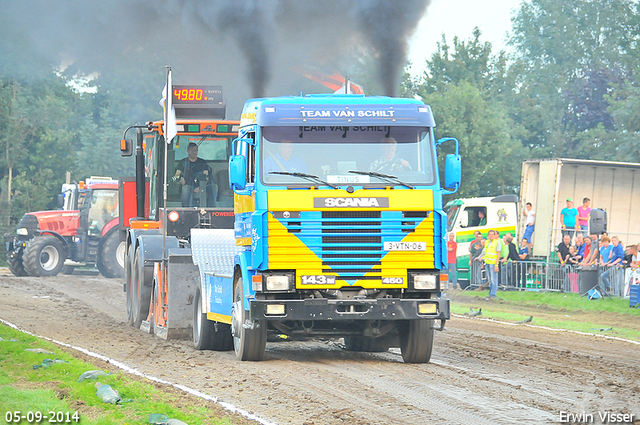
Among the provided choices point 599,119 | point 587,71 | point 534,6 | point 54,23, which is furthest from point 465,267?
point 534,6

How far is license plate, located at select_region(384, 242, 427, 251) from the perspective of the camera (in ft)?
37.1

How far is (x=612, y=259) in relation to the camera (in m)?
22.3

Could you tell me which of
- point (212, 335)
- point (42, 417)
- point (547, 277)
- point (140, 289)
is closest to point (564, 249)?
point (547, 277)

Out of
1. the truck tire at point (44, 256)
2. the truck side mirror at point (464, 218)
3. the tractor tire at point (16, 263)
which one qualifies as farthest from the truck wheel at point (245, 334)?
the tractor tire at point (16, 263)

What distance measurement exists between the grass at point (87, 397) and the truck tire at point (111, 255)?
21.0 metres

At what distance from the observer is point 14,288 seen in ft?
88.1

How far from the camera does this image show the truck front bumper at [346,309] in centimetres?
1118

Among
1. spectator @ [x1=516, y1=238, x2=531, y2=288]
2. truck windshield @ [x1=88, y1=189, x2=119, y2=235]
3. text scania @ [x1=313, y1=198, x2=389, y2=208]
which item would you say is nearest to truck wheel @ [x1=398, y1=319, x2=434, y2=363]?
text scania @ [x1=313, y1=198, x2=389, y2=208]

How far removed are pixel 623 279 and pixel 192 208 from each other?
10913mm

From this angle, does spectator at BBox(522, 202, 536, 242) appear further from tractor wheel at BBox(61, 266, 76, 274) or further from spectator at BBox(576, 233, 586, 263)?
tractor wheel at BBox(61, 266, 76, 274)

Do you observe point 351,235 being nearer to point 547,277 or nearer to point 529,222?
point 547,277

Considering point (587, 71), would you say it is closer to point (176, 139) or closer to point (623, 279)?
point (623, 279)

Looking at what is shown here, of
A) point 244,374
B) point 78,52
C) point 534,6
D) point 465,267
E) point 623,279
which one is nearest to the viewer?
point 244,374

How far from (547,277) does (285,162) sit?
1559cm
